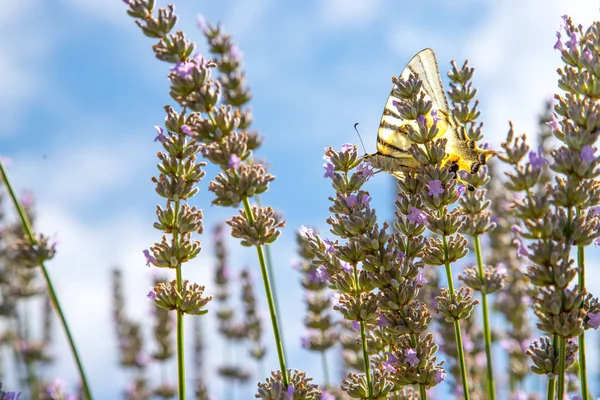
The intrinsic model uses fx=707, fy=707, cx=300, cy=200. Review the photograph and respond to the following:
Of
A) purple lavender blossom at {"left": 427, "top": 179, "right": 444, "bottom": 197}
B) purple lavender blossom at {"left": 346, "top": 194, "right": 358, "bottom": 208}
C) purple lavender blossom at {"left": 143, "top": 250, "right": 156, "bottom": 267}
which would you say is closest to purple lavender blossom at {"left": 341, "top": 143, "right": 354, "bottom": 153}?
purple lavender blossom at {"left": 346, "top": 194, "right": 358, "bottom": 208}

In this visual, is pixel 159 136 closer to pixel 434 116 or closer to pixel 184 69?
pixel 184 69

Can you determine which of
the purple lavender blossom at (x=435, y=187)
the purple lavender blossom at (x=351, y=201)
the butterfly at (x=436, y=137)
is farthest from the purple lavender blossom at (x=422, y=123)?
the purple lavender blossom at (x=351, y=201)

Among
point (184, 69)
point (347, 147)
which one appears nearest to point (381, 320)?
point (347, 147)

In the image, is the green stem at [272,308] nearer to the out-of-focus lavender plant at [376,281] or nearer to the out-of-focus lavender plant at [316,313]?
the out-of-focus lavender plant at [376,281]

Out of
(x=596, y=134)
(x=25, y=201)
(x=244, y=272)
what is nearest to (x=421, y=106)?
(x=596, y=134)

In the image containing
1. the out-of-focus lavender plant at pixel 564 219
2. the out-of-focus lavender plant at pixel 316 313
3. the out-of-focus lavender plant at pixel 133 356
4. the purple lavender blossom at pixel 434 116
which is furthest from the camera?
the out-of-focus lavender plant at pixel 133 356
